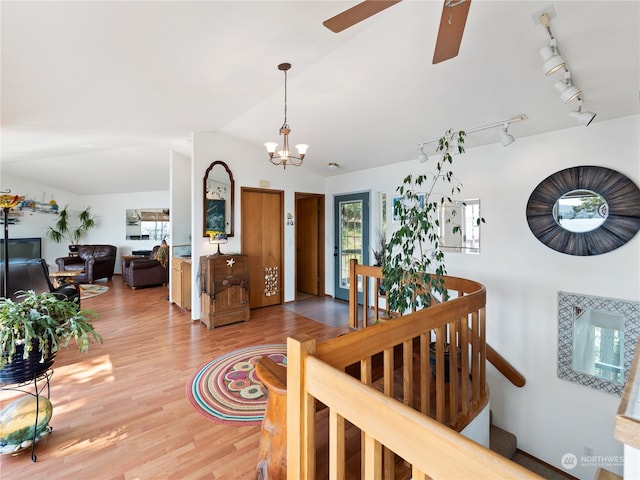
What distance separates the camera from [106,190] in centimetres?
797

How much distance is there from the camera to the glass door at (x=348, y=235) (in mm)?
5121

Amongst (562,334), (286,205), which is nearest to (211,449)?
(562,334)

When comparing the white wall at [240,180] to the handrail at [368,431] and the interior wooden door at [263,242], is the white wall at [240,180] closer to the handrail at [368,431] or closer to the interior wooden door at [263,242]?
the interior wooden door at [263,242]

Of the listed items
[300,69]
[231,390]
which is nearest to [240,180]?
[300,69]

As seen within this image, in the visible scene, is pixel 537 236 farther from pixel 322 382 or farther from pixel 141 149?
pixel 141 149

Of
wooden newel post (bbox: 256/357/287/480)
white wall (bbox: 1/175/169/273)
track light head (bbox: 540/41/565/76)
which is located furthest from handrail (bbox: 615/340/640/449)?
white wall (bbox: 1/175/169/273)

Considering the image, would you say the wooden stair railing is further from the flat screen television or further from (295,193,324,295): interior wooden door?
the flat screen television

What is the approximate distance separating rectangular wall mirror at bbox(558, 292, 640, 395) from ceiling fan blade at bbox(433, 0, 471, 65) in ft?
8.94

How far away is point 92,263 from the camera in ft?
22.7

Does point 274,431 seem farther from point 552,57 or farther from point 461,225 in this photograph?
point 461,225

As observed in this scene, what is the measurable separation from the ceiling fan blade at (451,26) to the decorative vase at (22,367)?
114 inches

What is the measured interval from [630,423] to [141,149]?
6.47 metres

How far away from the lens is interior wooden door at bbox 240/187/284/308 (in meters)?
4.86

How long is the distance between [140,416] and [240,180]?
3.36 m
